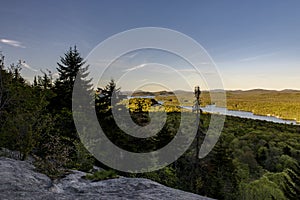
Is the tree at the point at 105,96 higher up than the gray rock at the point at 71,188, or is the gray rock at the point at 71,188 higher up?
the tree at the point at 105,96

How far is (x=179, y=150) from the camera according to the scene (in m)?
25.9

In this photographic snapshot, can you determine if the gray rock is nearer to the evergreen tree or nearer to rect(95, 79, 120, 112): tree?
the evergreen tree

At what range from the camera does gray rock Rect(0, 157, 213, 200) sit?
4938mm

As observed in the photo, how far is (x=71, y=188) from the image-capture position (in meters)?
5.96

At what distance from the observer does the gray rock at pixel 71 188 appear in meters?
4.94

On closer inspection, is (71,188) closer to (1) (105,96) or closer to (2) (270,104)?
(1) (105,96)

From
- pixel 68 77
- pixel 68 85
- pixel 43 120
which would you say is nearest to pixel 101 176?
pixel 43 120

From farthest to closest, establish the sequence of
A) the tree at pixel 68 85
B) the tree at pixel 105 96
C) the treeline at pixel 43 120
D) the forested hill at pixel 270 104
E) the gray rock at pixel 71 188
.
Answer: the forested hill at pixel 270 104
the tree at pixel 105 96
the tree at pixel 68 85
the treeline at pixel 43 120
the gray rock at pixel 71 188

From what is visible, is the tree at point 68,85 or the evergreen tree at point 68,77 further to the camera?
the evergreen tree at point 68,77

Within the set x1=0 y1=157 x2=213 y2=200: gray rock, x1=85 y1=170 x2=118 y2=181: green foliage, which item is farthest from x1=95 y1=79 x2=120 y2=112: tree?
x1=0 y1=157 x2=213 y2=200: gray rock

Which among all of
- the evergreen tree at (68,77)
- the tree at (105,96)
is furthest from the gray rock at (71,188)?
the tree at (105,96)

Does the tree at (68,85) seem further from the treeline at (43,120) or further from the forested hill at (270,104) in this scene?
the forested hill at (270,104)

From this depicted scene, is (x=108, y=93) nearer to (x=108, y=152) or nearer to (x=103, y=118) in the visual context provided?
(x=103, y=118)

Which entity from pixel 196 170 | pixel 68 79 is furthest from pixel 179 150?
pixel 68 79
